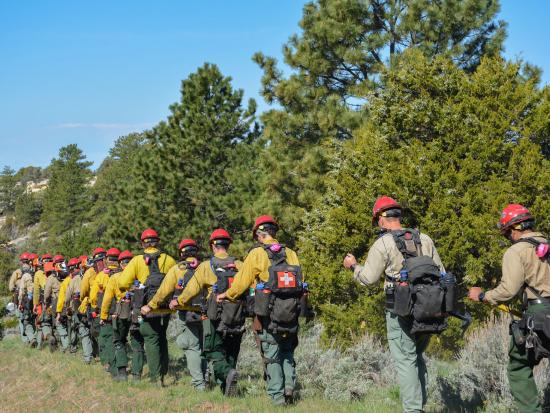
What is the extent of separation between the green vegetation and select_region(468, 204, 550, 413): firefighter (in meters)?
5.51

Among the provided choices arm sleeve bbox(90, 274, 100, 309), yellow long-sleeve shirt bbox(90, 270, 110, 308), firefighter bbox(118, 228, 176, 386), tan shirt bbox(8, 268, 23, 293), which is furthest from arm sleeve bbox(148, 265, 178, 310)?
tan shirt bbox(8, 268, 23, 293)

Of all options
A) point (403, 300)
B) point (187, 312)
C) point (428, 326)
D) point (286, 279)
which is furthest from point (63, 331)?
point (428, 326)

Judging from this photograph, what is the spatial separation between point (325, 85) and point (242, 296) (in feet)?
43.2

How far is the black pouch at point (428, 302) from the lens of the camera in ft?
18.9

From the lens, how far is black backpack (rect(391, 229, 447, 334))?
5770 millimetres

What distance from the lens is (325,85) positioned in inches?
782

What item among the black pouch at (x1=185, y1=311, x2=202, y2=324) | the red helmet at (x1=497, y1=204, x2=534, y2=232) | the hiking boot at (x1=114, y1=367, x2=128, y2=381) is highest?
the red helmet at (x1=497, y1=204, x2=534, y2=232)

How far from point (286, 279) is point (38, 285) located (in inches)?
396

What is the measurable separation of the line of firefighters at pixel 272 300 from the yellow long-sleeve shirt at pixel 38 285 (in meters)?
2.72

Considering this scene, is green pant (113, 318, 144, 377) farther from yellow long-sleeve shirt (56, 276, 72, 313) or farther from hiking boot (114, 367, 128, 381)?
yellow long-sleeve shirt (56, 276, 72, 313)

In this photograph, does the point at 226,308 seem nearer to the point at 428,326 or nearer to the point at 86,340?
the point at 428,326

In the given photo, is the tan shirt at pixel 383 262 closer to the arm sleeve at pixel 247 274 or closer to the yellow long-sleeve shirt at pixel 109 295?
the arm sleeve at pixel 247 274

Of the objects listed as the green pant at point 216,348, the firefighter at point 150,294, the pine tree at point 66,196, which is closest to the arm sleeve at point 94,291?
the firefighter at point 150,294

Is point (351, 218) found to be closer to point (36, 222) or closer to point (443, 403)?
point (443, 403)
